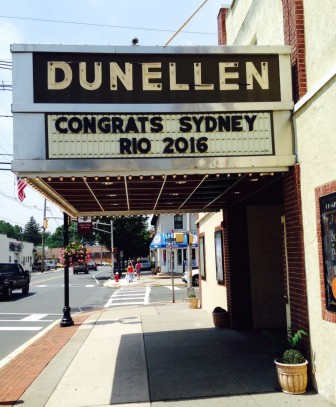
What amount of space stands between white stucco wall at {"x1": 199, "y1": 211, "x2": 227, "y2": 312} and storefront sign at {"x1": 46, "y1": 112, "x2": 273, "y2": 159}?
6.72m

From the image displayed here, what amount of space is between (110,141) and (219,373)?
15.6 ft

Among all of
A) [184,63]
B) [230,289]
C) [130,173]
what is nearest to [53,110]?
[130,173]

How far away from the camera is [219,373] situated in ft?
28.3

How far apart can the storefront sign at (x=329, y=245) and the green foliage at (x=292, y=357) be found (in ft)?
3.48

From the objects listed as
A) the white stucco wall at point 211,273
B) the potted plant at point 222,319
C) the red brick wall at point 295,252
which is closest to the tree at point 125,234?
the white stucco wall at point 211,273

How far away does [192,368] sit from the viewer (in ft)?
29.8

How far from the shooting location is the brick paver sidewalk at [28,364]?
A: 8.17 metres

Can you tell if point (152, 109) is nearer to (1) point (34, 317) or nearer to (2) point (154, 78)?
(2) point (154, 78)

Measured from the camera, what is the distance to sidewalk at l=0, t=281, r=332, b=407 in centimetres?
732

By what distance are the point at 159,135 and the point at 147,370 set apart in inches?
183

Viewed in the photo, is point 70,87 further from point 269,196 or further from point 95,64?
point 269,196

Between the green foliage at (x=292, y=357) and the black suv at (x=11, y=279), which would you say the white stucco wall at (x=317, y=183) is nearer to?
the green foliage at (x=292, y=357)

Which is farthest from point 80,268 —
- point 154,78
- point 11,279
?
point 154,78

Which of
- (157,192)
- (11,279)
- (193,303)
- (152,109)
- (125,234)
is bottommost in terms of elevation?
(193,303)
